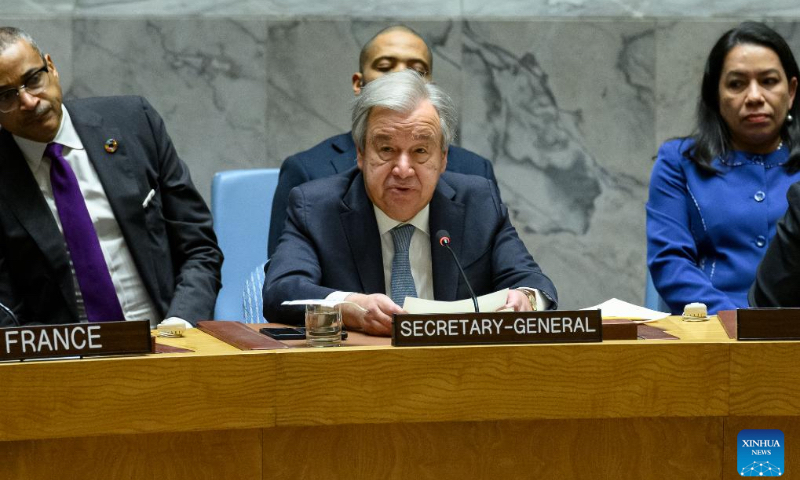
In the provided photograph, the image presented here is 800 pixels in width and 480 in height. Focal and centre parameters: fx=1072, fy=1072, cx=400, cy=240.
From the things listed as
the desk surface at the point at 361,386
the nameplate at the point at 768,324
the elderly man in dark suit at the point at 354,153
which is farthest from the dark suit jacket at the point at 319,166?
the nameplate at the point at 768,324

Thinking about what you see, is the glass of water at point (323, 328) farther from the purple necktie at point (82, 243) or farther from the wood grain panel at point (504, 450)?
the purple necktie at point (82, 243)

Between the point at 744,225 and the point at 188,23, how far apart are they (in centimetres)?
239

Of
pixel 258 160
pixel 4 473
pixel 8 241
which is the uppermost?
pixel 258 160

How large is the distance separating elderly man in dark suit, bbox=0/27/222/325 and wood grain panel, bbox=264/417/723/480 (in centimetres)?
121

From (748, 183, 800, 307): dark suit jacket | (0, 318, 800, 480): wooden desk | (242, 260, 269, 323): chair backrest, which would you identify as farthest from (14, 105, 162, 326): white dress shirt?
(748, 183, 800, 307): dark suit jacket

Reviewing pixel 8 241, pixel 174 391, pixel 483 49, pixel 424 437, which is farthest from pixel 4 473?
pixel 483 49

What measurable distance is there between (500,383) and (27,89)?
5.81ft

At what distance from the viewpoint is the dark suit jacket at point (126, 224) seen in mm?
3002

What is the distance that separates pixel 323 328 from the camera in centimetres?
203

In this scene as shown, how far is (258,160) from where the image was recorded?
4.59m

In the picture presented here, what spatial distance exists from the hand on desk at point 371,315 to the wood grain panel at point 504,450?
1.15 feet

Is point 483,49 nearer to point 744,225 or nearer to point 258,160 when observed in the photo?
point 258,160

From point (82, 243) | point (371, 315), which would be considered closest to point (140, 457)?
point (371, 315)

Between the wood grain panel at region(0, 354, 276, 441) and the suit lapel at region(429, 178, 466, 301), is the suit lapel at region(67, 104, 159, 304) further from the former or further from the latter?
the wood grain panel at region(0, 354, 276, 441)
